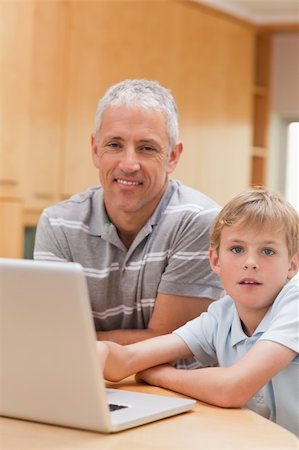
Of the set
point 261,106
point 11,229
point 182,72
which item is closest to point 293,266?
point 11,229

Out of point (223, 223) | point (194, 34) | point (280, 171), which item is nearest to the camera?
point (223, 223)

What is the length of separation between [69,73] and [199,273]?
2.46 m

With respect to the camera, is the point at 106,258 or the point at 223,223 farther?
the point at 106,258

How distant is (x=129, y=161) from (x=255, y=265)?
60 centimetres

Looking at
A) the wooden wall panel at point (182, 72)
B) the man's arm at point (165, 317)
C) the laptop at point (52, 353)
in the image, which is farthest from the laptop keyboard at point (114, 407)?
the wooden wall panel at point (182, 72)

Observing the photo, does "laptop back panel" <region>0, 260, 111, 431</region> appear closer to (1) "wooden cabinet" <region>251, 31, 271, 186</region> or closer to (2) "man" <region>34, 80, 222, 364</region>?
(2) "man" <region>34, 80, 222, 364</region>

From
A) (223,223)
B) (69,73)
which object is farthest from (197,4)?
(223,223)

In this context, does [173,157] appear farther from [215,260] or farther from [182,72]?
[182,72]

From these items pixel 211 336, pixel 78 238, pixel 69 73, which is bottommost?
pixel 211 336

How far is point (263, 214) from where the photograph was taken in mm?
1736

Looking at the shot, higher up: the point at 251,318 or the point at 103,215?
the point at 103,215

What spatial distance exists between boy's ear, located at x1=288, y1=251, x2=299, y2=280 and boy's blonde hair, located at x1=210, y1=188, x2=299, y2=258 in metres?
0.01

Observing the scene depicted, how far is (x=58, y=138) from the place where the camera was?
4.41 meters

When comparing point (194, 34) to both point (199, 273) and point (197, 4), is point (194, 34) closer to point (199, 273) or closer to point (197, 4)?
point (197, 4)
